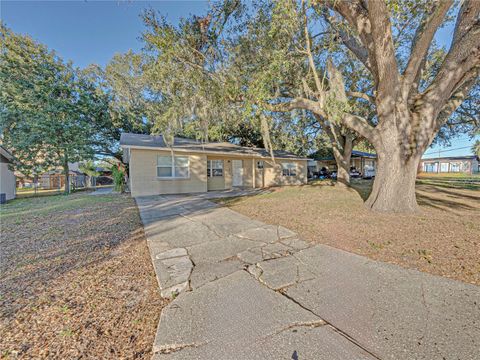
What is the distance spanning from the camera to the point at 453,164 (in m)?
36.8

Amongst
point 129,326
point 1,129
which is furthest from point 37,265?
point 1,129

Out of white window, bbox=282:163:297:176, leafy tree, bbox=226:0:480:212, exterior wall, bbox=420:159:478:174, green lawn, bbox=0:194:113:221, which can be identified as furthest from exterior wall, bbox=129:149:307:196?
exterior wall, bbox=420:159:478:174

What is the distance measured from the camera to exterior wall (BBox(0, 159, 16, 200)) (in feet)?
35.5

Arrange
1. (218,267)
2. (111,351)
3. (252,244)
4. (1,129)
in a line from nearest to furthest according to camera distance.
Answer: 1. (111,351)
2. (218,267)
3. (252,244)
4. (1,129)

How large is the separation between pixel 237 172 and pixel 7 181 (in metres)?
13.3

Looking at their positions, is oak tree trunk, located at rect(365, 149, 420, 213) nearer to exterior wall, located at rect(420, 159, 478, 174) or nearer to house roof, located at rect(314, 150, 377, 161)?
house roof, located at rect(314, 150, 377, 161)

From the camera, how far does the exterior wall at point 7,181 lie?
35.5ft

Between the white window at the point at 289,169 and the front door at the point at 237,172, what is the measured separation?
4.23 metres

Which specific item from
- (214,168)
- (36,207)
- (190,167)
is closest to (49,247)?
(36,207)

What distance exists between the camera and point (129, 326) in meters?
1.83

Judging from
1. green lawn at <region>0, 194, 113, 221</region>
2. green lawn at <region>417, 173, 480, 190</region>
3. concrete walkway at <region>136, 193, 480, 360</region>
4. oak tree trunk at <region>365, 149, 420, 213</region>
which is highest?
oak tree trunk at <region>365, 149, 420, 213</region>

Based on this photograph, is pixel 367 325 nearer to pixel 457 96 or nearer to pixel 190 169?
pixel 457 96

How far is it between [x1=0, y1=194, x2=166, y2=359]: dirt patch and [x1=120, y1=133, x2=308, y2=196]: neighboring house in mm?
6146

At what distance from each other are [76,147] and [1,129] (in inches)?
159
